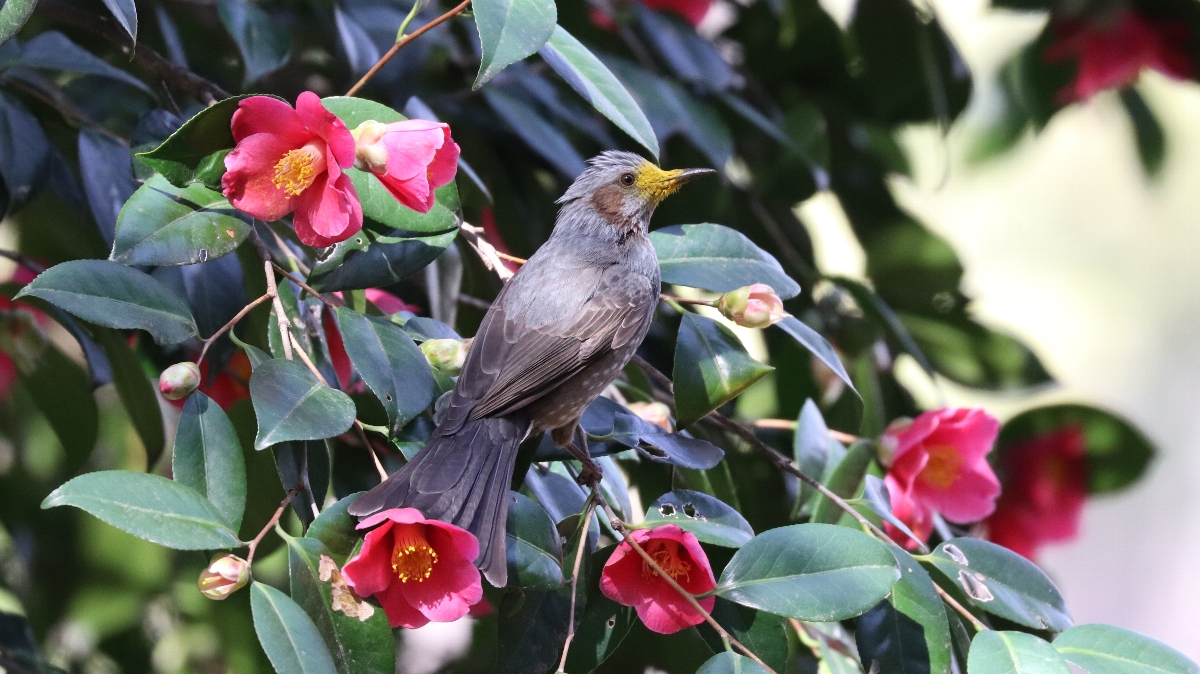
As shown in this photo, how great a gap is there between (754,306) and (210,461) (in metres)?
0.68

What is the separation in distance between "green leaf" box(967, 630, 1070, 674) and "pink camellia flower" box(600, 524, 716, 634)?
1.01 feet

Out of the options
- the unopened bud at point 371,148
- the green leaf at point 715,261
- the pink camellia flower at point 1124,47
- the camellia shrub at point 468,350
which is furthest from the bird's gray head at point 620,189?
the pink camellia flower at point 1124,47

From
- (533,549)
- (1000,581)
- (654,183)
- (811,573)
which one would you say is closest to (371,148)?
(533,549)

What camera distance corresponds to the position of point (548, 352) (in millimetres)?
1716

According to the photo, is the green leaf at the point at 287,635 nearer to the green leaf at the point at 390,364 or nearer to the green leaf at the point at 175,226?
the green leaf at the point at 390,364

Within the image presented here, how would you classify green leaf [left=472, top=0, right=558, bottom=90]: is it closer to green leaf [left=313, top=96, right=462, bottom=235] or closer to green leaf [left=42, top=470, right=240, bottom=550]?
green leaf [left=313, top=96, right=462, bottom=235]

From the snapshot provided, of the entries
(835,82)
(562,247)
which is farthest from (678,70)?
(562,247)

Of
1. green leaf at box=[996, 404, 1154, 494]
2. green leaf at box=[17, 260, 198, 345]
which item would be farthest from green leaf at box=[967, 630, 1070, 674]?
green leaf at box=[996, 404, 1154, 494]

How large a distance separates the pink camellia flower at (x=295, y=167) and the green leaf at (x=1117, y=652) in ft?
3.25

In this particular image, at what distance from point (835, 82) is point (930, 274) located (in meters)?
0.52

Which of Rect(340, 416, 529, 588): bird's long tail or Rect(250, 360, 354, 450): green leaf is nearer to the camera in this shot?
Rect(250, 360, 354, 450): green leaf

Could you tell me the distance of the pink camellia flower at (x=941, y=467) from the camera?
1817 mm

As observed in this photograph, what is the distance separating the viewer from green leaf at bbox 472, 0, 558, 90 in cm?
126

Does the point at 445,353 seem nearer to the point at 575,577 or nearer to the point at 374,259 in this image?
the point at 374,259
